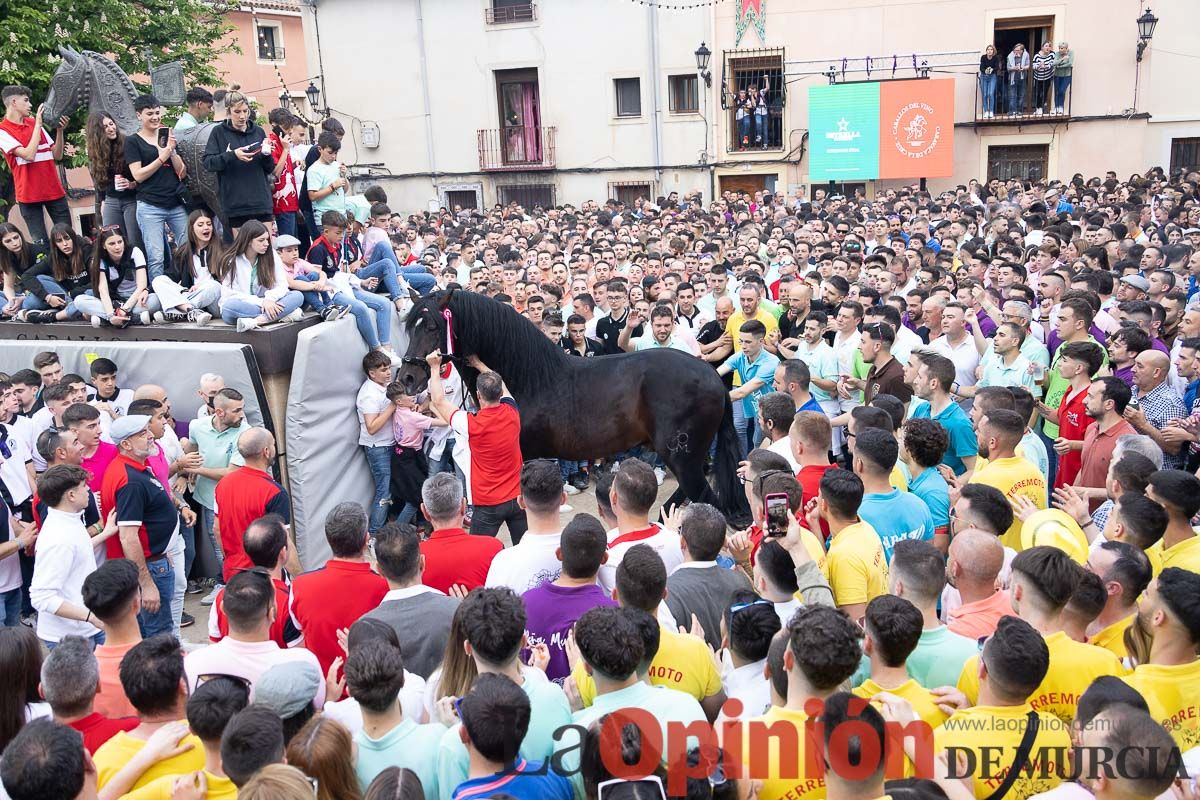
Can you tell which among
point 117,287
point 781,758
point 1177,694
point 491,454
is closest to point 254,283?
point 117,287

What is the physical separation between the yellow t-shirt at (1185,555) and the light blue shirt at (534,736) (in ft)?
8.61

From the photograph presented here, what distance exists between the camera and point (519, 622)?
313 centimetres

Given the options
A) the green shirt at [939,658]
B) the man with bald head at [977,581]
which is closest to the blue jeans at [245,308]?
the man with bald head at [977,581]

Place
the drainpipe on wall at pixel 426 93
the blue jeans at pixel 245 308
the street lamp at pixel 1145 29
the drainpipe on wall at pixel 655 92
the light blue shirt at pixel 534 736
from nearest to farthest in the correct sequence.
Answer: the light blue shirt at pixel 534 736 → the blue jeans at pixel 245 308 → the street lamp at pixel 1145 29 → the drainpipe on wall at pixel 655 92 → the drainpipe on wall at pixel 426 93

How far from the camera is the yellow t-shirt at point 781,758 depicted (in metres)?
2.74

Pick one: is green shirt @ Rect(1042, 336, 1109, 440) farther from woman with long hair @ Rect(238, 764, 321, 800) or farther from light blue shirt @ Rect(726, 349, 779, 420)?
woman with long hair @ Rect(238, 764, 321, 800)

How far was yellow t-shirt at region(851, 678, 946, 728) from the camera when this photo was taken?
3006 millimetres

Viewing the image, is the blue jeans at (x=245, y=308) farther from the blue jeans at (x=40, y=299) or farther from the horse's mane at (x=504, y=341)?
the blue jeans at (x=40, y=299)

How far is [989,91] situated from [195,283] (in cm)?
2061

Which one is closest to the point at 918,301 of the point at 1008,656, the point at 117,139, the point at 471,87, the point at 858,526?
the point at 858,526

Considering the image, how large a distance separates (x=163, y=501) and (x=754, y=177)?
21.9m

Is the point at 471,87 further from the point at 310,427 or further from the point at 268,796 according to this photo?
the point at 268,796

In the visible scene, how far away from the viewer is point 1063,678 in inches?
126

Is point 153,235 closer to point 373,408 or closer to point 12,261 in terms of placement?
point 12,261
